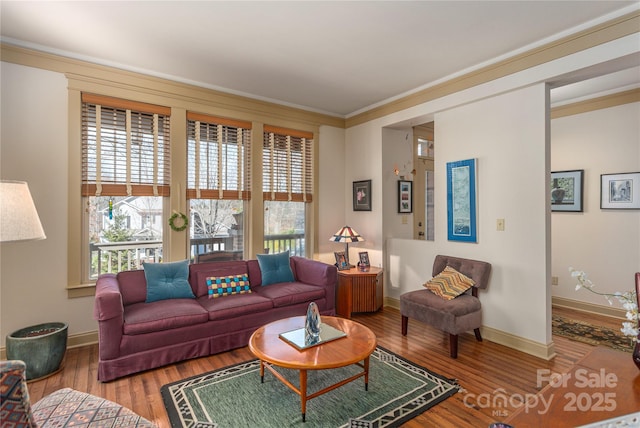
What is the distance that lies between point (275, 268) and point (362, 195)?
70.0 inches

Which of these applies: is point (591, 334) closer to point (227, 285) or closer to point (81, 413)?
point (227, 285)

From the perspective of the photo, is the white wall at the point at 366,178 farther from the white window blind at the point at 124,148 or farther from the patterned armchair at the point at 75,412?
the patterned armchair at the point at 75,412

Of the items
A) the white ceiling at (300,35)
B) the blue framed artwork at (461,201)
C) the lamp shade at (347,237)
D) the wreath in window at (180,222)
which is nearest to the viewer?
the white ceiling at (300,35)

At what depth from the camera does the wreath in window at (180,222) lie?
3705mm

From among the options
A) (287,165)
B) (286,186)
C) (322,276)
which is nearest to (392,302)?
(322,276)

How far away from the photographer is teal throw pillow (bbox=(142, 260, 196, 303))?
3225 millimetres

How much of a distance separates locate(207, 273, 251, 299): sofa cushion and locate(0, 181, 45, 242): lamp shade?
1808 mm

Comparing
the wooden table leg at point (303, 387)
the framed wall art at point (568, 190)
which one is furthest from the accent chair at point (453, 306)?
the framed wall art at point (568, 190)

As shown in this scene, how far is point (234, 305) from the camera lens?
125 inches

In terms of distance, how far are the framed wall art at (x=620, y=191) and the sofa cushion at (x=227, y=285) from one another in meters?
4.60

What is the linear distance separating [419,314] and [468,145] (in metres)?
1.97

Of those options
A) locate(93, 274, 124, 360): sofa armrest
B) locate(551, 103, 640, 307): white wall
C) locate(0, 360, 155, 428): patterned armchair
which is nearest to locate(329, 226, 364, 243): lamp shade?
locate(93, 274, 124, 360): sofa armrest

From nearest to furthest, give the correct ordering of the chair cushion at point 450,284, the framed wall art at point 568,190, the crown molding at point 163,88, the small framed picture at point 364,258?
1. the crown molding at point 163,88
2. the chair cushion at point 450,284
3. the framed wall art at point 568,190
4. the small framed picture at point 364,258

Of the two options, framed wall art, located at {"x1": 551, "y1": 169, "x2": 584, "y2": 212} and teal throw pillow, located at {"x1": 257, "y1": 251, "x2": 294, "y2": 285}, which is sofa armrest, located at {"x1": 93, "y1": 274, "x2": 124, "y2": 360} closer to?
teal throw pillow, located at {"x1": 257, "y1": 251, "x2": 294, "y2": 285}
